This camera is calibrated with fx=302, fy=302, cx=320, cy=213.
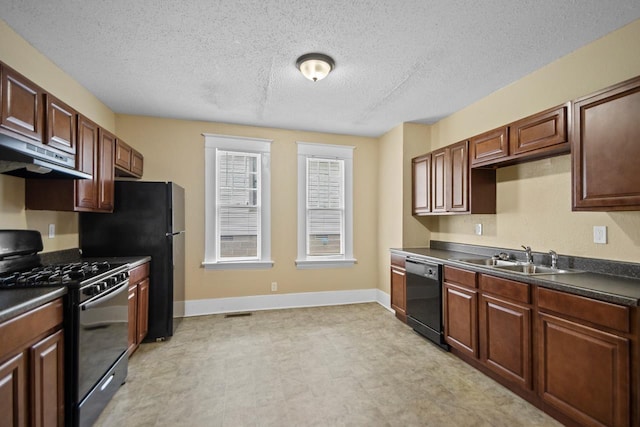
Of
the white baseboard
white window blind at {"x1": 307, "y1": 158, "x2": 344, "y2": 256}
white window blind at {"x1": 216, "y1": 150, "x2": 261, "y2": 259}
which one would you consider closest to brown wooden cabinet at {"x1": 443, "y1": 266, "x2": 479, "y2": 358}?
the white baseboard

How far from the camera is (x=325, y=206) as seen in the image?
473cm

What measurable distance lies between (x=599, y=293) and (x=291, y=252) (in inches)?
137

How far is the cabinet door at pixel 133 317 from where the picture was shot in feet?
9.08

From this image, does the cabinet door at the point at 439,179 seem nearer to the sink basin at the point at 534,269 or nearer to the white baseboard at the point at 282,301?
the sink basin at the point at 534,269

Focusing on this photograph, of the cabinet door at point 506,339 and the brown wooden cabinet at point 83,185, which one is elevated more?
the brown wooden cabinet at point 83,185

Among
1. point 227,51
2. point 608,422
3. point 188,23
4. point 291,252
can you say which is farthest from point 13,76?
point 608,422

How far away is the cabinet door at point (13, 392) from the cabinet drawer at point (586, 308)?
3033mm

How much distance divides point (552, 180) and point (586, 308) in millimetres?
1304

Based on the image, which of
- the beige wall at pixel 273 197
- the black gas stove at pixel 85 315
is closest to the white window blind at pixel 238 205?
the beige wall at pixel 273 197

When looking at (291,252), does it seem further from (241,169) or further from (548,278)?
(548,278)

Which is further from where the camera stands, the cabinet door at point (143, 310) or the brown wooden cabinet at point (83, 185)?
the cabinet door at point (143, 310)

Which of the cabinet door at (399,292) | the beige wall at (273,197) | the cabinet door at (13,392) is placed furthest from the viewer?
the beige wall at (273,197)

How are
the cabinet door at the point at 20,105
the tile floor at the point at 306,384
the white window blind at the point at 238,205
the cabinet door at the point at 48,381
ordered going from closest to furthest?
the cabinet door at the point at 48,381 < the cabinet door at the point at 20,105 < the tile floor at the point at 306,384 < the white window blind at the point at 238,205

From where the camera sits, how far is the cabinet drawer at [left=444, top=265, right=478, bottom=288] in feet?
8.86
